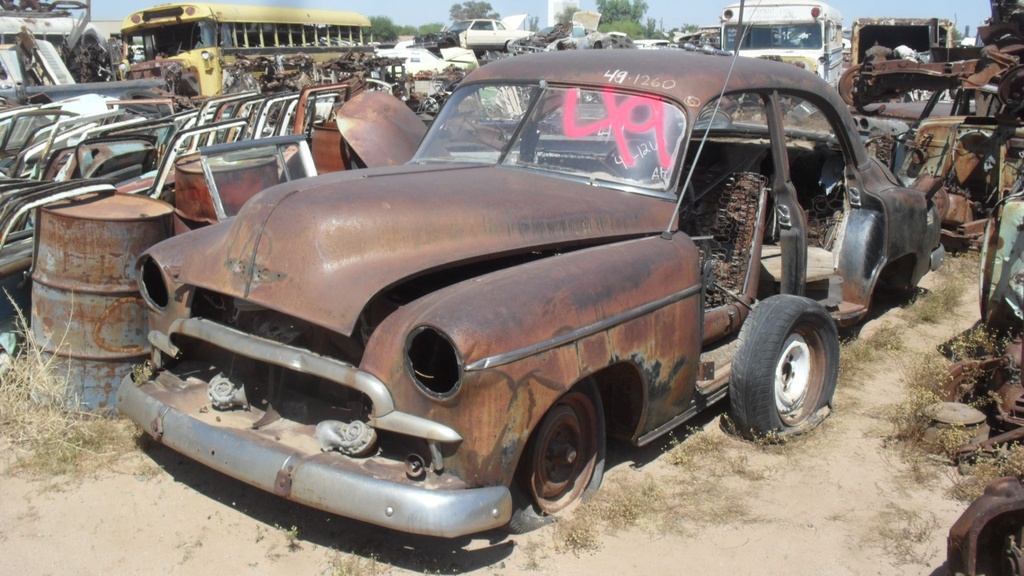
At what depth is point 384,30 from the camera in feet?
187

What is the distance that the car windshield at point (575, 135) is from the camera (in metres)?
4.31

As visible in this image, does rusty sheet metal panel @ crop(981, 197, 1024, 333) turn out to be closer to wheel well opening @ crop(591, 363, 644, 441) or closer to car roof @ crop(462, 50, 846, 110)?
car roof @ crop(462, 50, 846, 110)

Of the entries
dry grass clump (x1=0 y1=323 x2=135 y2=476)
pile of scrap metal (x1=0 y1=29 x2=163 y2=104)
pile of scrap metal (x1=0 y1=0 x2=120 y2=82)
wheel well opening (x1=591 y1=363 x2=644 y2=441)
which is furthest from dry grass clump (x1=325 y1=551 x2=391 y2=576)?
pile of scrap metal (x1=0 y1=0 x2=120 y2=82)

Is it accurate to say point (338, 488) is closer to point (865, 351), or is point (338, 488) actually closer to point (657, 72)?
point (657, 72)

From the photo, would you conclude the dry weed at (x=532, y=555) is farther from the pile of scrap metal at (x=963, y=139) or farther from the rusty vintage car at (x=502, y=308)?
Result: the pile of scrap metal at (x=963, y=139)

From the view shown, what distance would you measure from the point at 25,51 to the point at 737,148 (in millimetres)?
14149

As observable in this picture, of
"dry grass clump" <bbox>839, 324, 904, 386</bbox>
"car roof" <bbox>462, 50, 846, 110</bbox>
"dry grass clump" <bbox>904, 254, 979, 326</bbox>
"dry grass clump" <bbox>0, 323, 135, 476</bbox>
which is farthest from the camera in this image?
Answer: "dry grass clump" <bbox>904, 254, 979, 326</bbox>

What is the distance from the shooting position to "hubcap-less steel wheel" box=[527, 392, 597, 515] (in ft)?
11.4

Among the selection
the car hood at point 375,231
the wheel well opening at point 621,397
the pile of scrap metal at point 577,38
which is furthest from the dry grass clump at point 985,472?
the pile of scrap metal at point 577,38

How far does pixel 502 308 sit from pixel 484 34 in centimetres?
3293

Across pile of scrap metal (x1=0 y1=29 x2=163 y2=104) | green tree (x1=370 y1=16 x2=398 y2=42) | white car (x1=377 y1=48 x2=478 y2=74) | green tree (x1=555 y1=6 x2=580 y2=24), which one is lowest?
pile of scrap metal (x1=0 y1=29 x2=163 y2=104)

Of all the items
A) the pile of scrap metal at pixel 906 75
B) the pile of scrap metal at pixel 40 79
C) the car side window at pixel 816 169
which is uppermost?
the pile of scrap metal at pixel 40 79

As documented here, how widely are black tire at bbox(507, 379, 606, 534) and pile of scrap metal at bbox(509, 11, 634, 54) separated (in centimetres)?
694

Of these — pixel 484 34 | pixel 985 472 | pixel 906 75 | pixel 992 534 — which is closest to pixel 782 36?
pixel 906 75
